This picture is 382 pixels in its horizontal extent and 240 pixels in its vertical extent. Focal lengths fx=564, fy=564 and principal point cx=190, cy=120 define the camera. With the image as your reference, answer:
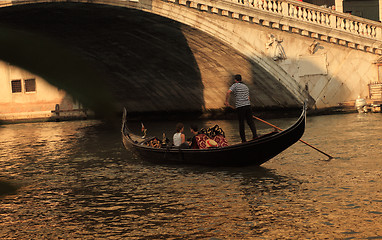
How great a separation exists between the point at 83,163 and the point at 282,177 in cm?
520

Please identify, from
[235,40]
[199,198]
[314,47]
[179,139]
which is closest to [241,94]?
[179,139]

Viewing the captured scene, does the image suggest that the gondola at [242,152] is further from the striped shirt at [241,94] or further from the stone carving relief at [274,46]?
the stone carving relief at [274,46]

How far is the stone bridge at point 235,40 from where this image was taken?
19156 mm

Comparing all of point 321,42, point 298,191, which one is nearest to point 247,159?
point 298,191

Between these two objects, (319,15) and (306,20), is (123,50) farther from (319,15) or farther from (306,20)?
(319,15)

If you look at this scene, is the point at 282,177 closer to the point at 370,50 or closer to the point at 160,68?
the point at 370,50

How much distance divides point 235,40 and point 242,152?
10848 millimetres

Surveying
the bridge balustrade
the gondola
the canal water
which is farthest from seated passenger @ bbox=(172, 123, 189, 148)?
the bridge balustrade

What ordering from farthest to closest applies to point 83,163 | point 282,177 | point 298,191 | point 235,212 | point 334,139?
point 334,139
point 83,163
point 282,177
point 298,191
point 235,212

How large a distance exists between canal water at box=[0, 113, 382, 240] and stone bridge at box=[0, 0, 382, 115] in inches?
274

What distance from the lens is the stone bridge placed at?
62.8 ft

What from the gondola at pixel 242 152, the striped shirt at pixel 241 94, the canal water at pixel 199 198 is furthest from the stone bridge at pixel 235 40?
the gondola at pixel 242 152

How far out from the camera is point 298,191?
320 inches

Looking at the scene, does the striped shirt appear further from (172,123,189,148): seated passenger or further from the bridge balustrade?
the bridge balustrade
